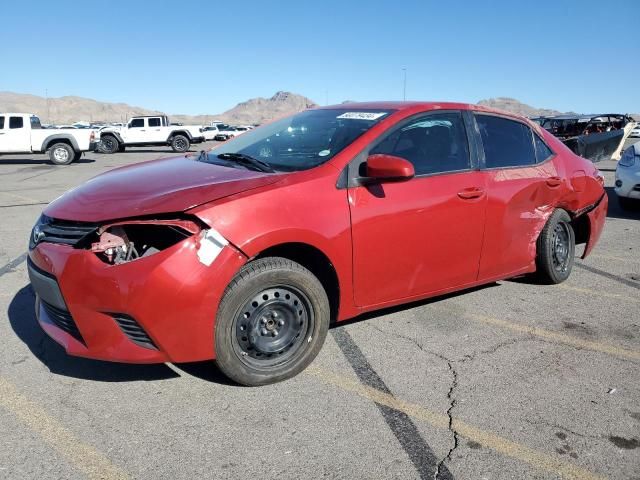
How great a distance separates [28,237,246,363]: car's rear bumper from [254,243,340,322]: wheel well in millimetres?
315

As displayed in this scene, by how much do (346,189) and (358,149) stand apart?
308 millimetres

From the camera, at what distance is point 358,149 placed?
11.3ft

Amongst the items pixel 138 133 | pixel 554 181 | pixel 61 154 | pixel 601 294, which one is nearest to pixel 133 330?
pixel 554 181

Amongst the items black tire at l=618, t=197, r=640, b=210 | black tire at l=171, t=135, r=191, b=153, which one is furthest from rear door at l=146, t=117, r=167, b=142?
black tire at l=618, t=197, r=640, b=210

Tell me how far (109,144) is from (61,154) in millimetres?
7756

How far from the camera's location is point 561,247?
5.00 meters

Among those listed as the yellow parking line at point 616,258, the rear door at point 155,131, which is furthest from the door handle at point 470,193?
the rear door at point 155,131

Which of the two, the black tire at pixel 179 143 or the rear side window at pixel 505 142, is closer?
the rear side window at pixel 505 142

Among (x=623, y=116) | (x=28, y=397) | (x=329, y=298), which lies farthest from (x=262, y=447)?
(x=623, y=116)

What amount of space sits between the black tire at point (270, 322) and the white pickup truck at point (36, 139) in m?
19.0

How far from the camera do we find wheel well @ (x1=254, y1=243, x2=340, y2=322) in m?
3.15

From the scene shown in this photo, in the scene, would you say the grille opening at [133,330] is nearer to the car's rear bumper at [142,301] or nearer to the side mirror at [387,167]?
the car's rear bumper at [142,301]

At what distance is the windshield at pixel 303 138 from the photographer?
3547 mm

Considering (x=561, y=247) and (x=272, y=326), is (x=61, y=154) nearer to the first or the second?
(x=561, y=247)
